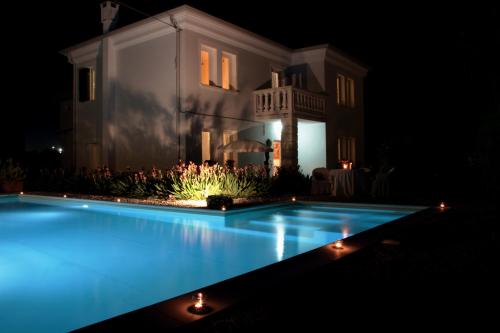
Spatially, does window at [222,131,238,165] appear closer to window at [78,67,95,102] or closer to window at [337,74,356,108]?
window at [337,74,356,108]

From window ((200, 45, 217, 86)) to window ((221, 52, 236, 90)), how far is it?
79 centimetres

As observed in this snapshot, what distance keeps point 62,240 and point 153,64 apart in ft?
30.5

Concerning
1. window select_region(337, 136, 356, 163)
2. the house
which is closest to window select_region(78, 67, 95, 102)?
the house

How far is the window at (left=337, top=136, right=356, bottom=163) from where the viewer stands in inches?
779

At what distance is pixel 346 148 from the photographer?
20422mm

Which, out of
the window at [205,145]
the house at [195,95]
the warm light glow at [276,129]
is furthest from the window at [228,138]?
the warm light glow at [276,129]

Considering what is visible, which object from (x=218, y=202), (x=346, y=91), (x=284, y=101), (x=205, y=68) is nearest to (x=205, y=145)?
(x=205, y=68)

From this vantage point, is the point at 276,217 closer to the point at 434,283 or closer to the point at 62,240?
the point at 62,240

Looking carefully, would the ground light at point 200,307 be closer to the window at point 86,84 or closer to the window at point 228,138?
the window at point 228,138

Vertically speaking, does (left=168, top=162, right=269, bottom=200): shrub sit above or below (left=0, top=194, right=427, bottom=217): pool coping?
above

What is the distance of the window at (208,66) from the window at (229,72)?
79 centimetres

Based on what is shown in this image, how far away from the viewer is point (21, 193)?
14719 millimetres

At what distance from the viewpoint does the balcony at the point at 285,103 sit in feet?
51.6

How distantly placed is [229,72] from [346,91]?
23.6 feet
